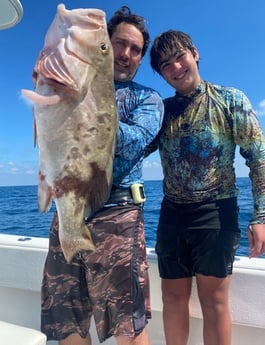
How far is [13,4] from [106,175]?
881 millimetres

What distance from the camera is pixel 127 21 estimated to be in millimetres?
2201

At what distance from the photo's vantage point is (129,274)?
76.2 inches

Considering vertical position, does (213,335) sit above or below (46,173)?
below

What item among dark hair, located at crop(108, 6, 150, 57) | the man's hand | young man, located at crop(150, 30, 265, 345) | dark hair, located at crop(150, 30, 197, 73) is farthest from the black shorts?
dark hair, located at crop(108, 6, 150, 57)

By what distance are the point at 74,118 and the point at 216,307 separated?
1.43m

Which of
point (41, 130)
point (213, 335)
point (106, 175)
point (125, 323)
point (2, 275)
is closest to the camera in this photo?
point (41, 130)

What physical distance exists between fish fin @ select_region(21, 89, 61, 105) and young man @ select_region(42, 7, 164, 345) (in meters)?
0.44

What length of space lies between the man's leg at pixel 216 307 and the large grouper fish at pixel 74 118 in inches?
36.7

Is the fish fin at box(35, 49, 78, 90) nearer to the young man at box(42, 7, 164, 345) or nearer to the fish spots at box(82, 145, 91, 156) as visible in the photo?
the fish spots at box(82, 145, 91, 156)

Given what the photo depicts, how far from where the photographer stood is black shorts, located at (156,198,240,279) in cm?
225

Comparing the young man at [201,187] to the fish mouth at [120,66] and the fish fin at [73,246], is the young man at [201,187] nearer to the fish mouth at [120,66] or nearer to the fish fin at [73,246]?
the fish mouth at [120,66]

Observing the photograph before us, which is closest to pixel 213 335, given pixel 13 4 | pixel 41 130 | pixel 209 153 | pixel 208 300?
pixel 208 300

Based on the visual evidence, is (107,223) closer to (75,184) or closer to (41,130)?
(75,184)

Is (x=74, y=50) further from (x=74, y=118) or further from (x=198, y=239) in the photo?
(x=198, y=239)
